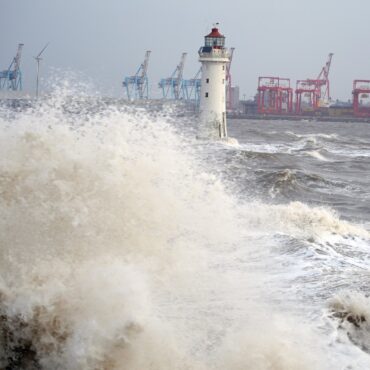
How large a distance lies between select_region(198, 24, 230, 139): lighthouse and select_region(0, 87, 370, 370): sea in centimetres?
1475

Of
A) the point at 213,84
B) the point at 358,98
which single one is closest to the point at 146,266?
the point at 213,84

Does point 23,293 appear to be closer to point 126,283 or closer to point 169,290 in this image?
point 126,283

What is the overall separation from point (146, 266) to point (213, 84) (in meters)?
19.1

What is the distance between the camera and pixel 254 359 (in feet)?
19.1

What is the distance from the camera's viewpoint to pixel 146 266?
7637 millimetres

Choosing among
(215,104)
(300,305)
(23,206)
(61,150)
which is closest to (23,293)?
(23,206)

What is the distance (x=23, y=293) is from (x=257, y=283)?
2926 mm

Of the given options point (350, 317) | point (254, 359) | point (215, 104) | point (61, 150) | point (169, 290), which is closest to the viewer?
point (254, 359)

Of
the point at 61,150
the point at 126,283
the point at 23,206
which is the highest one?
the point at 61,150

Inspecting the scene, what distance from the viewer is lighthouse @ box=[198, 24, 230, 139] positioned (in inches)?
1029

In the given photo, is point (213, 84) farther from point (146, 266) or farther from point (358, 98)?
point (358, 98)

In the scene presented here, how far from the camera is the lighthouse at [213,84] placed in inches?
1029

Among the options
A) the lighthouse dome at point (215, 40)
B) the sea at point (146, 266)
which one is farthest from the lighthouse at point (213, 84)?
the sea at point (146, 266)

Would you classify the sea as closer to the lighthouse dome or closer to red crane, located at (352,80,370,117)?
the lighthouse dome
